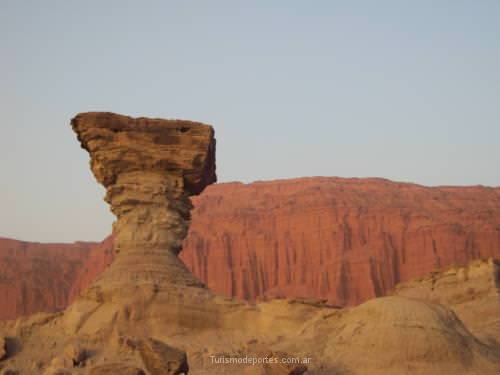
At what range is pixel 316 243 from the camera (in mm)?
93250

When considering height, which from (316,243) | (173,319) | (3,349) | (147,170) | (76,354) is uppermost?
(316,243)

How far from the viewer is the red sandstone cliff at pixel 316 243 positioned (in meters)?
85.5

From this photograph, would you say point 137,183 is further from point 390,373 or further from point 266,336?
point 390,373

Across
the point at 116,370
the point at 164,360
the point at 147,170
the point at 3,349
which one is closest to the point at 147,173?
the point at 147,170

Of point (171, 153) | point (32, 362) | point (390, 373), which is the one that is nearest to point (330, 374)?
point (390, 373)

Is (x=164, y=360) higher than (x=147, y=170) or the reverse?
the reverse

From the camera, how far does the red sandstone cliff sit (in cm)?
8550

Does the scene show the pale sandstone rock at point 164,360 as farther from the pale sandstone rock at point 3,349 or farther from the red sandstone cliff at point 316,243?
the red sandstone cliff at point 316,243

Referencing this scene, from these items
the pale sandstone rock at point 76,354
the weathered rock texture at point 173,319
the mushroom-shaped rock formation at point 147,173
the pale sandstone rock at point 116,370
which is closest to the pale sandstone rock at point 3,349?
the weathered rock texture at point 173,319

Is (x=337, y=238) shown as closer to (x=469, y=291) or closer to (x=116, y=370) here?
(x=469, y=291)

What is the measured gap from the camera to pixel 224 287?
296 feet

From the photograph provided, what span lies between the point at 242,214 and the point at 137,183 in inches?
2889

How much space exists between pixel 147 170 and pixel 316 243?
68071 millimetres

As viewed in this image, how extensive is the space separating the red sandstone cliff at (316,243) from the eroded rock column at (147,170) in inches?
2281
